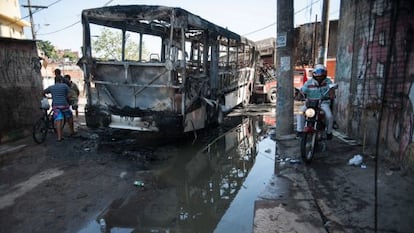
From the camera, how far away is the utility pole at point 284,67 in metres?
6.26

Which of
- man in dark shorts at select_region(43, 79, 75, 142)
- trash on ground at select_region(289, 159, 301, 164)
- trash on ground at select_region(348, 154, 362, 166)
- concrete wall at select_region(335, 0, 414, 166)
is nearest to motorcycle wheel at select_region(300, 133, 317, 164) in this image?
trash on ground at select_region(289, 159, 301, 164)

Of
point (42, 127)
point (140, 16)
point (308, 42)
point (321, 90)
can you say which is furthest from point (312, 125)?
point (308, 42)

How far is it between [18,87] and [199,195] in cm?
591

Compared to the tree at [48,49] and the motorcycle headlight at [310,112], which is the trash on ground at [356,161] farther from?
the tree at [48,49]

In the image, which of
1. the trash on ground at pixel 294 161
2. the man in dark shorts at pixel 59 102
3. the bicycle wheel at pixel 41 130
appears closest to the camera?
the trash on ground at pixel 294 161

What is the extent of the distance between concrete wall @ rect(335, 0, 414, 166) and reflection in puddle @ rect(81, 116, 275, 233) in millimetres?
1885

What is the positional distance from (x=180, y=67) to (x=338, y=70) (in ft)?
12.6

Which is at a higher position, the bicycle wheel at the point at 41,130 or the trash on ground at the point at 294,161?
the bicycle wheel at the point at 41,130

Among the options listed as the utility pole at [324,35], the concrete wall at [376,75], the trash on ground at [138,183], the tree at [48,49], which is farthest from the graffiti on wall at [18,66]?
the tree at [48,49]

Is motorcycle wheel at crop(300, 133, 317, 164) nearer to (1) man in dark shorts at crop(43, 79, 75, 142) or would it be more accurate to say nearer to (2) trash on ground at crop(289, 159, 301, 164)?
(2) trash on ground at crop(289, 159, 301, 164)

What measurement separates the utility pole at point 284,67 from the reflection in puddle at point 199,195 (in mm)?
640

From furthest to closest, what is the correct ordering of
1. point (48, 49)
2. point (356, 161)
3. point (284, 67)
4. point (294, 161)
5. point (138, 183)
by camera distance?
point (48, 49)
point (284, 67)
point (294, 161)
point (356, 161)
point (138, 183)

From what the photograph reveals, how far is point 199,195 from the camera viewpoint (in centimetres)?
409

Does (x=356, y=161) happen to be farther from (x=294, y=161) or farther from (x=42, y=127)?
(x=42, y=127)
